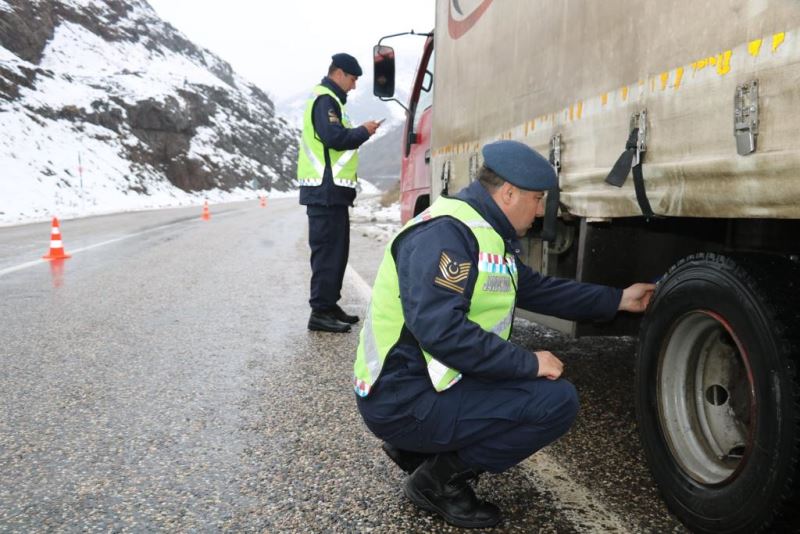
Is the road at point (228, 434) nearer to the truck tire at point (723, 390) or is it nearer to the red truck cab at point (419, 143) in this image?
the truck tire at point (723, 390)

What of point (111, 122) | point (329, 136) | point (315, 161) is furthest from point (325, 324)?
point (111, 122)

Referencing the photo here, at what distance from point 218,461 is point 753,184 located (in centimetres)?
212

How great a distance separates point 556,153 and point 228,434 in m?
1.86

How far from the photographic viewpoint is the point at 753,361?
182 centimetres

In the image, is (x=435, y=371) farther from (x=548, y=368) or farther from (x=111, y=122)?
(x=111, y=122)

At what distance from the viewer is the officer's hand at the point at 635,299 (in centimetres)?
267

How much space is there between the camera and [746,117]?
174 centimetres

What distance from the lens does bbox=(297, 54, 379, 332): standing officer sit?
16.2 feet

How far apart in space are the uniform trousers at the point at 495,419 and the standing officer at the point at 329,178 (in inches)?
108

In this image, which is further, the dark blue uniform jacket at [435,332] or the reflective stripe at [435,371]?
the reflective stripe at [435,371]

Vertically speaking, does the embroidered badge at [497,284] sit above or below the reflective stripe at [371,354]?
above

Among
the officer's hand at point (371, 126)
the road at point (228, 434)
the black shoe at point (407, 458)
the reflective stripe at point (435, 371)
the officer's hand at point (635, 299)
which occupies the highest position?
the officer's hand at point (371, 126)

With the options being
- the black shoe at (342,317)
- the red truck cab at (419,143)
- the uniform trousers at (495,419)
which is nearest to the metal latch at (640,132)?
the uniform trousers at (495,419)

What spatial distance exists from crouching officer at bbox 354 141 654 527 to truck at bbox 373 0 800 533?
0.36 m
